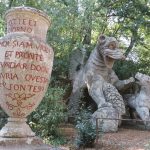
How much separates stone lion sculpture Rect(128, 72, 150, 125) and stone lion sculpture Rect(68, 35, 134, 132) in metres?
0.53

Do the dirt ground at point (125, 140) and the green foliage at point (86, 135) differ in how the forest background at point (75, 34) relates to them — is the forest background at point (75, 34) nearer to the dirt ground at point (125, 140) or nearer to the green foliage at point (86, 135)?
the green foliage at point (86, 135)

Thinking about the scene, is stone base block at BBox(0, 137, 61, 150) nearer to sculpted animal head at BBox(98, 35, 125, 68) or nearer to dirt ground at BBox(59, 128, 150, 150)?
dirt ground at BBox(59, 128, 150, 150)

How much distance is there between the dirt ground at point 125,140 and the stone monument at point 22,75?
3.21 meters

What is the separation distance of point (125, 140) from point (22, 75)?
5.30 m

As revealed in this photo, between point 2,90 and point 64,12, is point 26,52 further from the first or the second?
point 64,12

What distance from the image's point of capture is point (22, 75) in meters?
5.45

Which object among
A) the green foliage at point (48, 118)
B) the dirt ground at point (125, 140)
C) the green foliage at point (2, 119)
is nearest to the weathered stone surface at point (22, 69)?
the dirt ground at point (125, 140)

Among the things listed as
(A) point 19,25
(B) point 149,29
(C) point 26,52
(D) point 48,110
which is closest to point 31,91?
(C) point 26,52

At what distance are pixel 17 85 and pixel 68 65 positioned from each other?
852 centimetres

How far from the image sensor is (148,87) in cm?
1284

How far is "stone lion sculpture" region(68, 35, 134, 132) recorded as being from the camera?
11547 millimetres

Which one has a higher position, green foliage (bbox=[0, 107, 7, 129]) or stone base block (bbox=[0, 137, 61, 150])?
stone base block (bbox=[0, 137, 61, 150])

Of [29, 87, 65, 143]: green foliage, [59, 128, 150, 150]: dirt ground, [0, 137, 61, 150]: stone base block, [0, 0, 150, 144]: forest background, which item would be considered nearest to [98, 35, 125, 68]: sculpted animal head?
[0, 0, 150, 144]: forest background

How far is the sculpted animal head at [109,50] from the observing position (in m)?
12.2
